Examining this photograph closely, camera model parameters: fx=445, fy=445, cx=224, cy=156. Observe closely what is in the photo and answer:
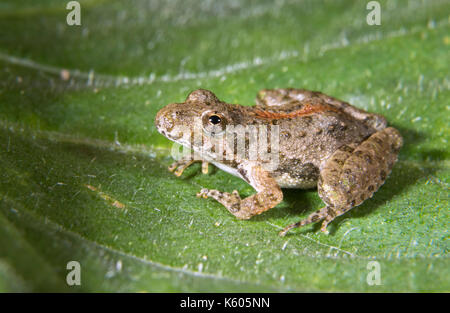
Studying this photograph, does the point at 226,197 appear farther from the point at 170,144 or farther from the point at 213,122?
the point at 170,144

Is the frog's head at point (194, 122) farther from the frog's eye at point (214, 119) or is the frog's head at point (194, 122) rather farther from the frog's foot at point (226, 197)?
the frog's foot at point (226, 197)

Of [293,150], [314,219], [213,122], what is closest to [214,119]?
[213,122]

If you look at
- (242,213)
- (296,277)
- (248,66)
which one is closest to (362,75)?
(248,66)

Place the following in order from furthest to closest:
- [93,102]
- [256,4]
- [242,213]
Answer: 1. [256,4]
2. [93,102]
3. [242,213]

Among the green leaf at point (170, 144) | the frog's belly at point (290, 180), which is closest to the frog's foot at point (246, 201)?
the green leaf at point (170, 144)

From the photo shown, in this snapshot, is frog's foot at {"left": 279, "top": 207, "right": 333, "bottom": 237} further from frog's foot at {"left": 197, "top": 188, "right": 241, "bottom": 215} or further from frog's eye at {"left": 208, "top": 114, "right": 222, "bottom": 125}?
frog's eye at {"left": 208, "top": 114, "right": 222, "bottom": 125}

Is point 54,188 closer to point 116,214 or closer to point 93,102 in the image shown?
point 116,214
